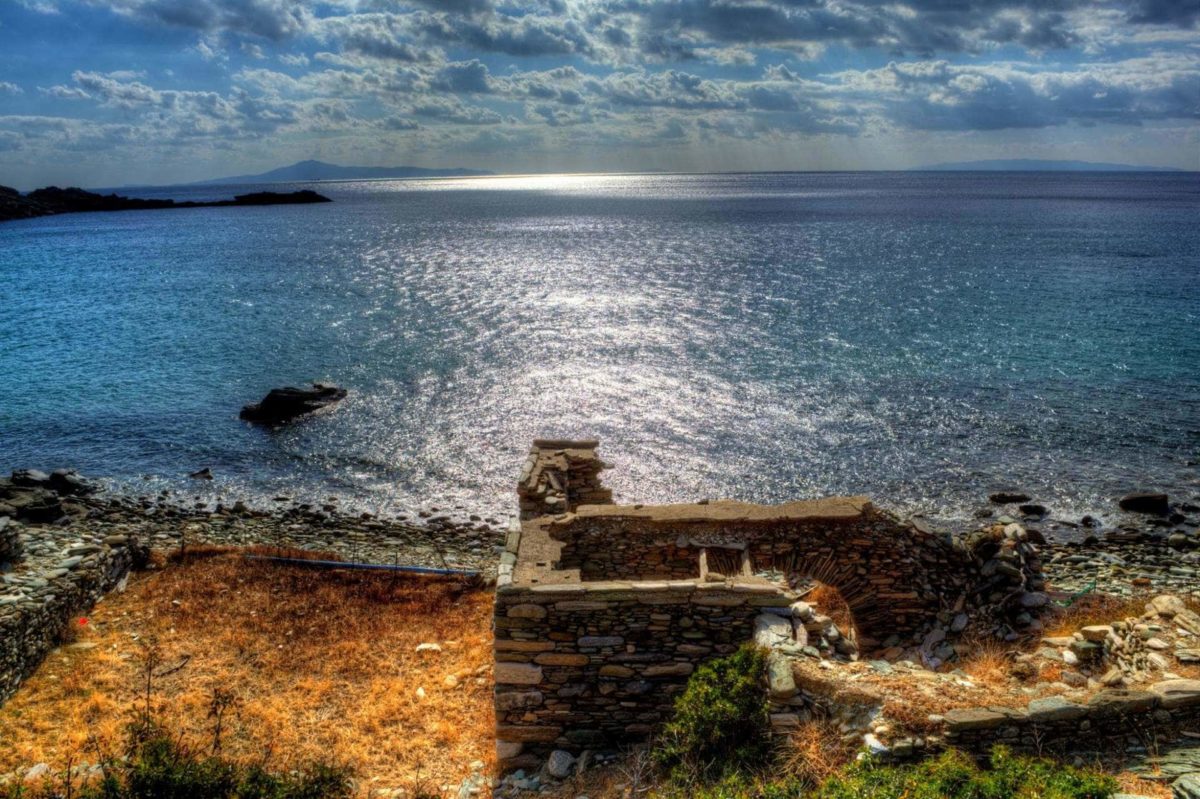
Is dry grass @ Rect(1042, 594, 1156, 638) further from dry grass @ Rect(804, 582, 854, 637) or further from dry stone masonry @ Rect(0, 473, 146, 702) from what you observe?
dry stone masonry @ Rect(0, 473, 146, 702)

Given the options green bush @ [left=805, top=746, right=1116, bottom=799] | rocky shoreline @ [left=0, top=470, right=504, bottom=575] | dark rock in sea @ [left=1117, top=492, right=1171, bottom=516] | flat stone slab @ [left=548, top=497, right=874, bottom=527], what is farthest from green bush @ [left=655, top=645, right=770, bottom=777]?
Result: dark rock in sea @ [left=1117, top=492, right=1171, bottom=516]

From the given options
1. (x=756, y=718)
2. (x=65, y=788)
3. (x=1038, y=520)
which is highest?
(x=756, y=718)

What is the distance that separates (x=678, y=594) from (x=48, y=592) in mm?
15079

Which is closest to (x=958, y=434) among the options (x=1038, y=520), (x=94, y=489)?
(x=1038, y=520)

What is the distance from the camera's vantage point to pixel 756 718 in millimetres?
10766

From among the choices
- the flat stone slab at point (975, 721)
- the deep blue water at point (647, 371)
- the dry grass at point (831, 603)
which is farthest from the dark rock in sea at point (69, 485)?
the flat stone slab at point (975, 721)

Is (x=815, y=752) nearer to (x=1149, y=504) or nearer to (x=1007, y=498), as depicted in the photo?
(x=1007, y=498)

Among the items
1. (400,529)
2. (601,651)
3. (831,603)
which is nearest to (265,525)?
(400,529)

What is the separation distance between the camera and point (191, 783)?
10062 millimetres

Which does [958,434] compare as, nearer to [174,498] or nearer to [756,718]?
[756,718]

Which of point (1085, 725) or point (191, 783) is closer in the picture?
point (1085, 725)

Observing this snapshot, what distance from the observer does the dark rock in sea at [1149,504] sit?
97.1ft

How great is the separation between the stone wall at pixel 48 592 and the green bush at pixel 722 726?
13.4 metres

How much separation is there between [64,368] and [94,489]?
71.8ft
